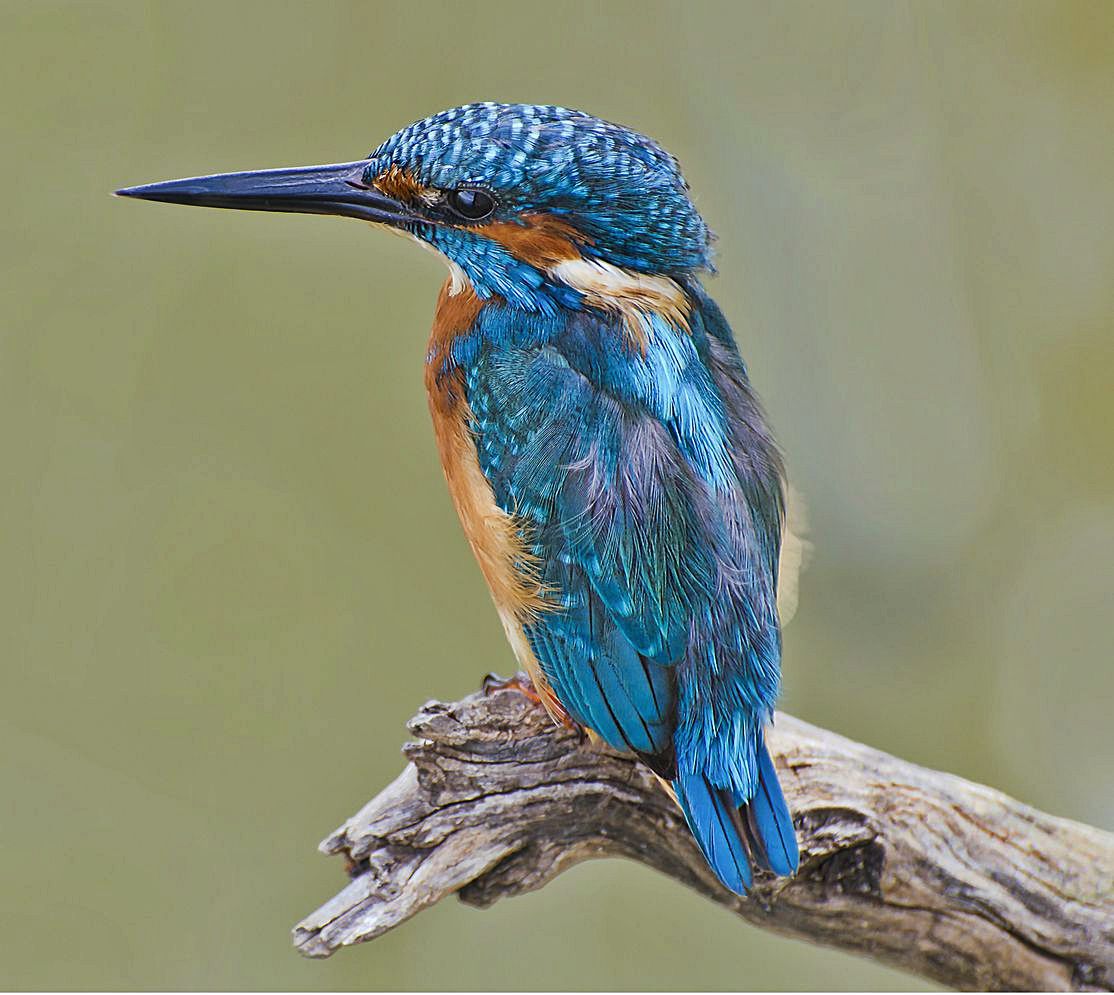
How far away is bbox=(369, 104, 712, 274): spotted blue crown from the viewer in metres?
1.78

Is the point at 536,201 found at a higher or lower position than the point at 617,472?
higher

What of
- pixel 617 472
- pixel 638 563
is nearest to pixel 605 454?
pixel 617 472

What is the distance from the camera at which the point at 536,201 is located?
1798mm

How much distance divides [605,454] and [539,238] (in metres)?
0.31

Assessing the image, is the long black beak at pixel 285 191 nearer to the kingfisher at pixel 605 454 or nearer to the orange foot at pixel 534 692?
the kingfisher at pixel 605 454

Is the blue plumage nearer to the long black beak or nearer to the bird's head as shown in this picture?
the bird's head

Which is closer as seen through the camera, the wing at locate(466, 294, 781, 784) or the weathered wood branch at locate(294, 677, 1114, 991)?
the wing at locate(466, 294, 781, 784)

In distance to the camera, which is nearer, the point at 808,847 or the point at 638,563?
the point at 638,563

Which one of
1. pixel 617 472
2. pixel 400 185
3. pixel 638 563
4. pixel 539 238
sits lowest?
pixel 638 563

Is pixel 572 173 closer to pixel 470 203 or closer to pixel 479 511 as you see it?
pixel 470 203

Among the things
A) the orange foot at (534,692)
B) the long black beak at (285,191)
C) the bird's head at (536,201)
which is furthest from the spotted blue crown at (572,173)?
the orange foot at (534,692)

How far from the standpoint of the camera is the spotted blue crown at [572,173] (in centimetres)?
178

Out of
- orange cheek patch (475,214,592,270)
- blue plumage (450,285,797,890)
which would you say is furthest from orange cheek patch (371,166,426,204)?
blue plumage (450,285,797,890)

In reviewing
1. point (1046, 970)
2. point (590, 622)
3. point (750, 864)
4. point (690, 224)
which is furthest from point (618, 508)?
point (1046, 970)
